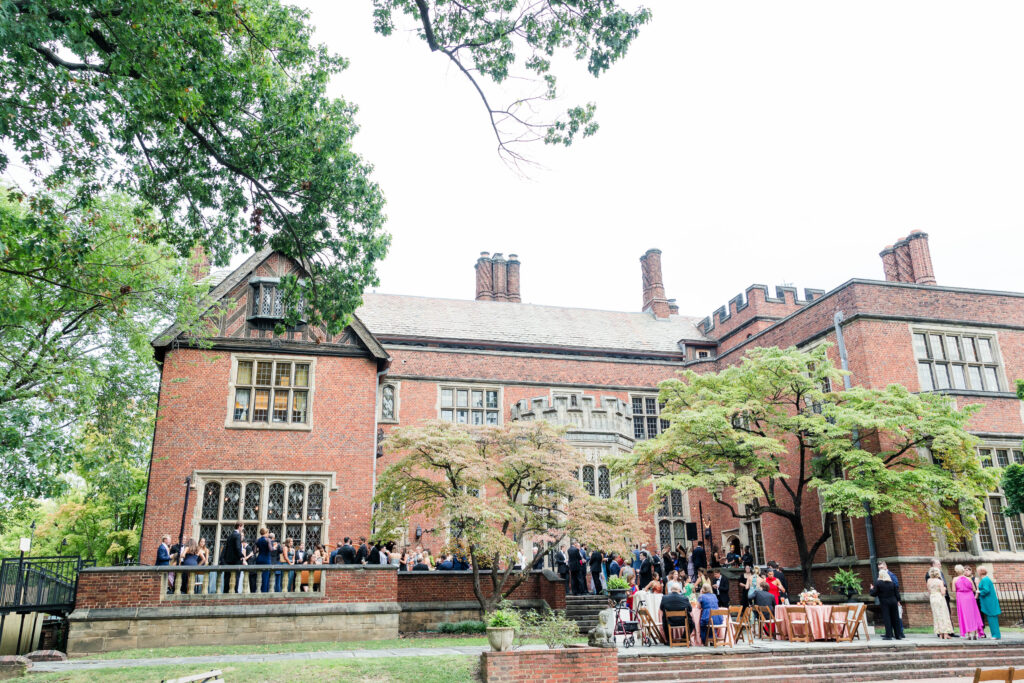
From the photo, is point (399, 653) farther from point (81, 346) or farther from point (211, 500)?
point (81, 346)

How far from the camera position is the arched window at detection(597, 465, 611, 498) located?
77.4 feet

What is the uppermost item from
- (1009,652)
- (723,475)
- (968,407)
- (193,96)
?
(193,96)

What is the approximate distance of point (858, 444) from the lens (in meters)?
19.7

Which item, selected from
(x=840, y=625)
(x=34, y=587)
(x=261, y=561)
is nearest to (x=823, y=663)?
(x=840, y=625)

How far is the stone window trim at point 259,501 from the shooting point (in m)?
19.2

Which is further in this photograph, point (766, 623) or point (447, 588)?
point (447, 588)

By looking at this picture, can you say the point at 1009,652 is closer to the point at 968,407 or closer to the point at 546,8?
the point at 968,407

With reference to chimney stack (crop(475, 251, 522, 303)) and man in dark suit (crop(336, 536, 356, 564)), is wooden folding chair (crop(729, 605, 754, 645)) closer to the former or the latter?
man in dark suit (crop(336, 536, 356, 564))

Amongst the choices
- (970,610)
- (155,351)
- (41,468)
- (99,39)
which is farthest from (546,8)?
(41,468)

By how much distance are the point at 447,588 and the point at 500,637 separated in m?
7.77

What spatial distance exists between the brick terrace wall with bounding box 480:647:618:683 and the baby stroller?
357cm

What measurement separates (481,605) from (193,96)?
12.6 m

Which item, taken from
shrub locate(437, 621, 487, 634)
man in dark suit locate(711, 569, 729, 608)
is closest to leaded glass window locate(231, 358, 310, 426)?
shrub locate(437, 621, 487, 634)

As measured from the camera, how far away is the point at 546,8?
33.6 ft
